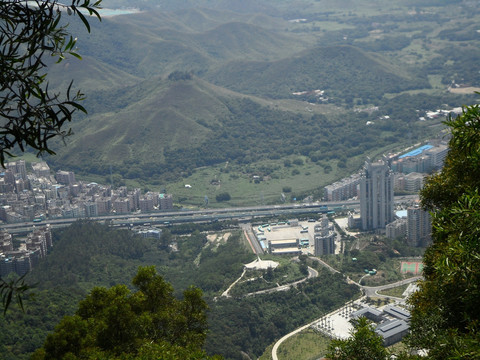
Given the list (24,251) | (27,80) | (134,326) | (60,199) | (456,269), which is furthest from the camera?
(60,199)

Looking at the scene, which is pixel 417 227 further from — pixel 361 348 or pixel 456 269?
pixel 456 269

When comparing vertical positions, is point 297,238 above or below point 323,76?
below

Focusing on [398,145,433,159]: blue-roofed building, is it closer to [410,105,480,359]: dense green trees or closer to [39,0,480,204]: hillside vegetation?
[39,0,480,204]: hillside vegetation

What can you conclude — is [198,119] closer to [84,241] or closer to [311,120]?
[311,120]

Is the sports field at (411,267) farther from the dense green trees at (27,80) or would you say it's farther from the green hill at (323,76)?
the green hill at (323,76)

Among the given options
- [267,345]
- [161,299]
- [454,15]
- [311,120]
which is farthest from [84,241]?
[454,15]

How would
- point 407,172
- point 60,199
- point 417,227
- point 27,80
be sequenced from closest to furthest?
point 27,80
point 417,227
point 60,199
point 407,172

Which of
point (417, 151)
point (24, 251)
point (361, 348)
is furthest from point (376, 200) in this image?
point (361, 348)
